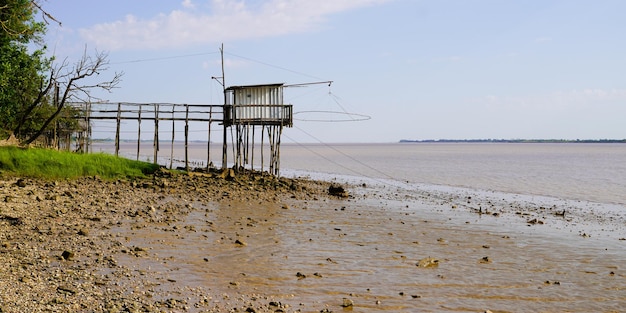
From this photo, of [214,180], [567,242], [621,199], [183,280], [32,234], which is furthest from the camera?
[621,199]

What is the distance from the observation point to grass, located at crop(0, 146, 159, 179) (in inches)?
936

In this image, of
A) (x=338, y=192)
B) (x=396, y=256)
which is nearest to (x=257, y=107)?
(x=338, y=192)

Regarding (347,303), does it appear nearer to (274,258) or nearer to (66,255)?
(274,258)

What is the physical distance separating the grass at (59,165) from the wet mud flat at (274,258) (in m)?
1.66

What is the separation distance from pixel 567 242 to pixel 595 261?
2980 mm

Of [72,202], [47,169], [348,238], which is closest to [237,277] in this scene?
[348,238]

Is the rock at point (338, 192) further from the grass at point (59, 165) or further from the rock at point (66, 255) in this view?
the rock at point (66, 255)

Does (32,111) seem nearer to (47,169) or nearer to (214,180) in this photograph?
(47,169)

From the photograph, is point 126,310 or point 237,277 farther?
point 237,277

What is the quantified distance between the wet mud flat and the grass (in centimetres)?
166

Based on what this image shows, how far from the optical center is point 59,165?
24.9 m

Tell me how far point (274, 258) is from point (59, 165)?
1610 cm

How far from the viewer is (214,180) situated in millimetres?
29234

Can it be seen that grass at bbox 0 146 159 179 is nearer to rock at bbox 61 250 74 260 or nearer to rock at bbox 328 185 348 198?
rock at bbox 328 185 348 198
